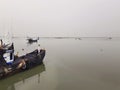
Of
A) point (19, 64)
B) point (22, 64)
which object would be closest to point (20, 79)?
point (19, 64)

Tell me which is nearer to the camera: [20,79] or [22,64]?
[20,79]

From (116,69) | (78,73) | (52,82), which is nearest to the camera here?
(52,82)

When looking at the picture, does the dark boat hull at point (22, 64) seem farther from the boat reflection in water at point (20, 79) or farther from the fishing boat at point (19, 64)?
the boat reflection in water at point (20, 79)

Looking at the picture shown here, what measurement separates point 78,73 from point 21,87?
489 cm

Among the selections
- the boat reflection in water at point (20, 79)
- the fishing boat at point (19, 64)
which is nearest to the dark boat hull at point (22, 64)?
the fishing boat at point (19, 64)

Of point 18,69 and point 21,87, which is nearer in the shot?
point 21,87

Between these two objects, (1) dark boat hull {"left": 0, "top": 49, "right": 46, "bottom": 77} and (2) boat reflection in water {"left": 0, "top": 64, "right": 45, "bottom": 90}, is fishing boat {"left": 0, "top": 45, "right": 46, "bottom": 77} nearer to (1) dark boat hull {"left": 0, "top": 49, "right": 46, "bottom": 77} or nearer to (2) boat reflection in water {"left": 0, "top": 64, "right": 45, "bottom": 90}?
(1) dark boat hull {"left": 0, "top": 49, "right": 46, "bottom": 77}

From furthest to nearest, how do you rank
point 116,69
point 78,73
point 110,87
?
point 116,69
point 78,73
point 110,87

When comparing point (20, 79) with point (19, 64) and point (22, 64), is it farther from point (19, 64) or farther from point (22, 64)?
point (22, 64)

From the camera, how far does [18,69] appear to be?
17.8m

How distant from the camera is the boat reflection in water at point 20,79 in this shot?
48.1ft

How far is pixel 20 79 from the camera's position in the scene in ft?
53.7

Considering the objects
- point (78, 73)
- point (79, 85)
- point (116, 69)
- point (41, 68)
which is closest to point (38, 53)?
point (41, 68)

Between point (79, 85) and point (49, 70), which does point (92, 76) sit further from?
point (49, 70)
